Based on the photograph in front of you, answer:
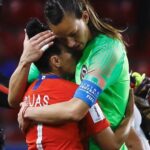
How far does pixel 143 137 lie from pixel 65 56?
802 mm

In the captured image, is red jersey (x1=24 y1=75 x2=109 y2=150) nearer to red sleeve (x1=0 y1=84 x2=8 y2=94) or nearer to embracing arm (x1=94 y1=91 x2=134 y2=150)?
embracing arm (x1=94 y1=91 x2=134 y2=150)

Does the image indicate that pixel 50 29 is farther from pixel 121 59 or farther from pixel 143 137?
pixel 143 137

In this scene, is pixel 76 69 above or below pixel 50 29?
below

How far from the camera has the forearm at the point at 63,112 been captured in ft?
4.85

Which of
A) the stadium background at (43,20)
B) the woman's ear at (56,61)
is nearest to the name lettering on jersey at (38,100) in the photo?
the woman's ear at (56,61)

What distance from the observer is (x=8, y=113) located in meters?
5.11

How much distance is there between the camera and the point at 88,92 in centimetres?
149

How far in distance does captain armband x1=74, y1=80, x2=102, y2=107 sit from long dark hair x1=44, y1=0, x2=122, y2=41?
0.21m

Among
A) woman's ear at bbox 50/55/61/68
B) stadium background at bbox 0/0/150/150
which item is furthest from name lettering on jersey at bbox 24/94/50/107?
stadium background at bbox 0/0/150/150

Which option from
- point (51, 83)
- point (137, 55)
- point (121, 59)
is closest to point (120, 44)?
point (121, 59)

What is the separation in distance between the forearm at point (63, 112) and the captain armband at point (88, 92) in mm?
13

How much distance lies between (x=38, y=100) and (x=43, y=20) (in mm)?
3593

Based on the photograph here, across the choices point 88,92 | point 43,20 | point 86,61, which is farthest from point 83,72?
point 43,20

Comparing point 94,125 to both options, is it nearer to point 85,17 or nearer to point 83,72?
point 83,72
